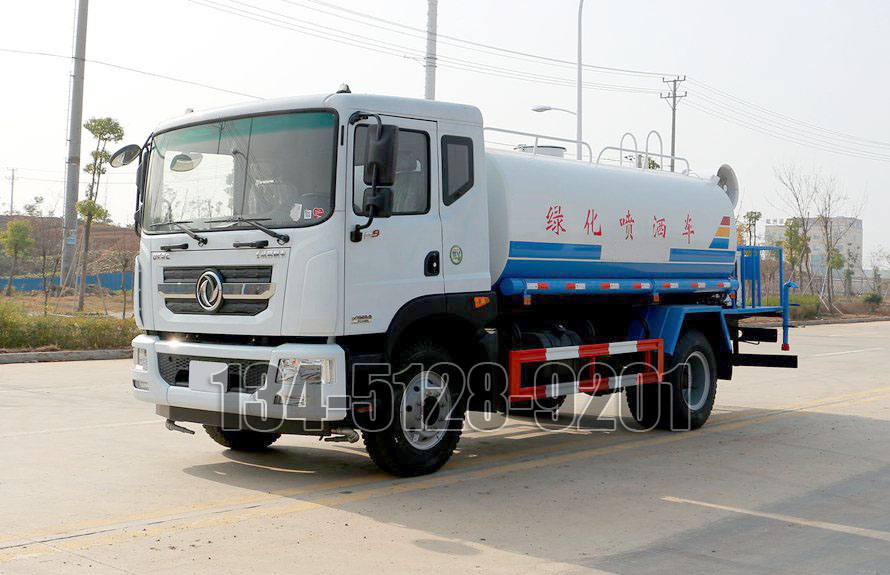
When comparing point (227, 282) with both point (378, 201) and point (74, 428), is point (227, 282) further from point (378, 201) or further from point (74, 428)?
point (74, 428)

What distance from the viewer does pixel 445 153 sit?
7.88 m

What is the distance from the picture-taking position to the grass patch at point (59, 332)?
17.9 meters

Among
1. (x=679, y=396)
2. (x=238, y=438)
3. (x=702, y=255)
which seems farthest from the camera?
(x=702, y=255)

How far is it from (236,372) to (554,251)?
3.29 meters

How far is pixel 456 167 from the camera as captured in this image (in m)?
7.96

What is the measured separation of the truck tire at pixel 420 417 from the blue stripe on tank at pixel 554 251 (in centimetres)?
126

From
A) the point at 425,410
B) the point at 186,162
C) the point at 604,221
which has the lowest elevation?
the point at 425,410

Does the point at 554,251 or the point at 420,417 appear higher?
the point at 554,251

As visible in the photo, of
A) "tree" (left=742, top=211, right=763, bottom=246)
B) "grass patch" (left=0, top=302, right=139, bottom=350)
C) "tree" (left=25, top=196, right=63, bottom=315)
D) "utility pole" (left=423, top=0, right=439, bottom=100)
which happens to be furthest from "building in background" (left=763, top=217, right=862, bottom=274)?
"tree" (left=25, top=196, right=63, bottom=315)

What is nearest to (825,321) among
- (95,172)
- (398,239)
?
(95,172)

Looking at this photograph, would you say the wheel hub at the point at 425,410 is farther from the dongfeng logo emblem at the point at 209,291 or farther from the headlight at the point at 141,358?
the headlight at the point at 141,358

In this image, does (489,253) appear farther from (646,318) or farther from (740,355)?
(740,355)

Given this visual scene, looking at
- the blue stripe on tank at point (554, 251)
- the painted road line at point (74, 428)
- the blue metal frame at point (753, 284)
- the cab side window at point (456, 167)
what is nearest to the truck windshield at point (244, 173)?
the cab side window at point (456, 167)

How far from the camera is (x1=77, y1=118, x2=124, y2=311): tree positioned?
24.4 metres
